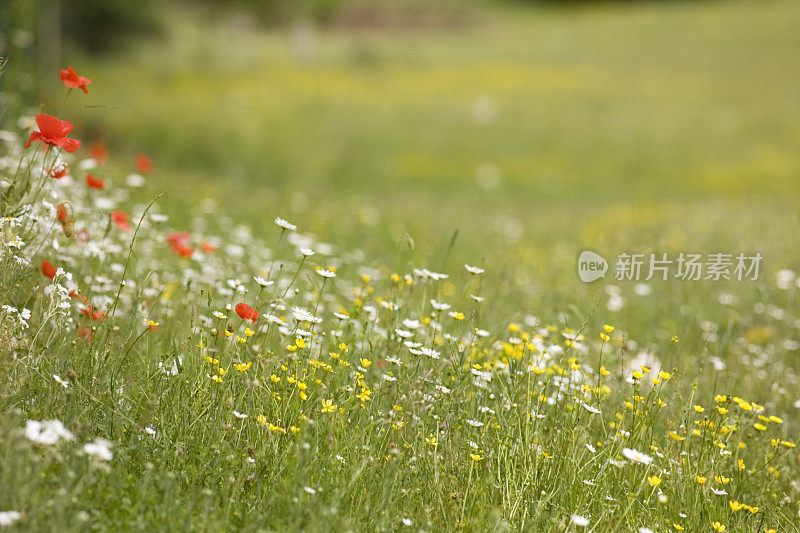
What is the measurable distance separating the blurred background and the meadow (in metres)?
0.13

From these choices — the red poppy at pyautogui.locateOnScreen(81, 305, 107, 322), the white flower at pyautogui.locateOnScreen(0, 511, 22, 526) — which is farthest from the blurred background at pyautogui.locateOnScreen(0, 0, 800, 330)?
the white flower at pyautogui.locateOnScreen(0, 511, 22, 526)

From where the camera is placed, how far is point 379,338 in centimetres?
363

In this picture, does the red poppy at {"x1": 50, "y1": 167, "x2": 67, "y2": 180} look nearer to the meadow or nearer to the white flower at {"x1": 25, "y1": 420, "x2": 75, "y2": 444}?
the meadow

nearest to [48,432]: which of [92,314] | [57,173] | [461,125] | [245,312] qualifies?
[92,314]

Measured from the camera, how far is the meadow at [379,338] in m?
2.52

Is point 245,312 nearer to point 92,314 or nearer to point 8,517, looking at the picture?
point 92,314

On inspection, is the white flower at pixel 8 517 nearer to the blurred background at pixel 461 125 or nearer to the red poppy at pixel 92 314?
the red poppy at pixel 92 314

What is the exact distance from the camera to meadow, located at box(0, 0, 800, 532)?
8.28 ft

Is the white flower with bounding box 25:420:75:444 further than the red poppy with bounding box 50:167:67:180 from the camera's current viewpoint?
No

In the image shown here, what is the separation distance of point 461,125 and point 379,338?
17024 millimetres

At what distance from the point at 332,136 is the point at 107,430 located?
638 inches

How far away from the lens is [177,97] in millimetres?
21031

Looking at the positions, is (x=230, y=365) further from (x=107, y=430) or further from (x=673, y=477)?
(x=673, y=477)

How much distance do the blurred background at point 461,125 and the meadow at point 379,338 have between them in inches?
5.1
